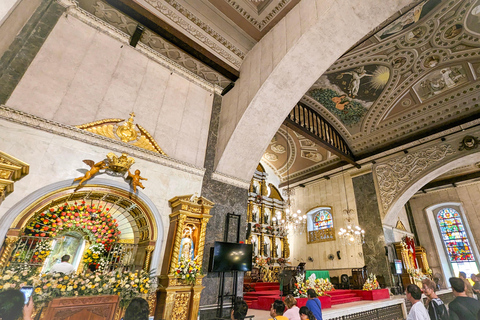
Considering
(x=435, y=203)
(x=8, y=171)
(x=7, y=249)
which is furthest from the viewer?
(x=435, y=203)

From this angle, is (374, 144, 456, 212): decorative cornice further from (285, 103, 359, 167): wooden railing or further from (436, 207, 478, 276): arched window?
(436, 207, 478, 276): arched window

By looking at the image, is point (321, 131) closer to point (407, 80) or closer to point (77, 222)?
point (407, 80)

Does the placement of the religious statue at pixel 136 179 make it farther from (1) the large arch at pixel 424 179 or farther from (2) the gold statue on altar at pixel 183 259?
(1) the large arch at pixel 424 179

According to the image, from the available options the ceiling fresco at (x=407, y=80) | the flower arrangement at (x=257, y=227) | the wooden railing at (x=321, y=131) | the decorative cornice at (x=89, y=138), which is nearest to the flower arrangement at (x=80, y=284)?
the decorative cornice at (x=89, y=138)

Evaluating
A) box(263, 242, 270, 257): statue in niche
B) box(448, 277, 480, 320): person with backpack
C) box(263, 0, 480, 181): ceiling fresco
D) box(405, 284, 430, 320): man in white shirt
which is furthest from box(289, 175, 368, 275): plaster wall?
box(448, 277, 480, 320): person with backpack

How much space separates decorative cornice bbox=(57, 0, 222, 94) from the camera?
4.76 m

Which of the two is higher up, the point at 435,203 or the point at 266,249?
the point at 435,203

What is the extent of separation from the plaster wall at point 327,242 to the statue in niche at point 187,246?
27.1 feet

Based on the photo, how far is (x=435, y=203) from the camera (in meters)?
13.3

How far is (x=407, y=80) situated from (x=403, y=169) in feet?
11.6

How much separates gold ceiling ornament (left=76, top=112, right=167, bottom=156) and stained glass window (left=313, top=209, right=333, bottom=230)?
977 cm

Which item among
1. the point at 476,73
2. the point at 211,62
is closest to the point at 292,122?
the point at 211,62

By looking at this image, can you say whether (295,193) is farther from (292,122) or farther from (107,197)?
(107,197)

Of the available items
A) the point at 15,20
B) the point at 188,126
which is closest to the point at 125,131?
the point at 188,126
